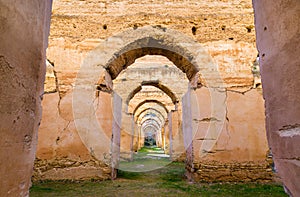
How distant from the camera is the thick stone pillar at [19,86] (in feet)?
4.27

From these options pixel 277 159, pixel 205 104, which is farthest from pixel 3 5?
pixel 205 104

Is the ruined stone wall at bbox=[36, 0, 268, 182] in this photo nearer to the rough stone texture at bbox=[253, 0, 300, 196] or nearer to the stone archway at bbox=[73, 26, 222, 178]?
the stone archway at bbox=[73, 26, 222, 178]

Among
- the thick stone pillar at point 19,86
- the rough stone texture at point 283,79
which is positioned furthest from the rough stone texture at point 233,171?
the thick stone pillar at point 19,86

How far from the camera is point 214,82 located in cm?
456

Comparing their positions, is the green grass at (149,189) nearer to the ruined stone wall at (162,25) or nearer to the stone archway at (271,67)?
the ruined stone wall at (162,25)

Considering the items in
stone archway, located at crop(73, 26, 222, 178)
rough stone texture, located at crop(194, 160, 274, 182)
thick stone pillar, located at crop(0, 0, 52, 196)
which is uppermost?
stone archway, located at crop(73, 26, 222, 178)

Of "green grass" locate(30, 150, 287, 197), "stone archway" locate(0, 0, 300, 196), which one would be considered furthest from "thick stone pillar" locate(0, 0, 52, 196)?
"green grass" locate(30, 150, 287, 197)

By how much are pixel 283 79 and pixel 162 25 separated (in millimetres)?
3714

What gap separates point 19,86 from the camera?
1.46 m

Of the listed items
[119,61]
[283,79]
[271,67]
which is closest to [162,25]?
[119,61]

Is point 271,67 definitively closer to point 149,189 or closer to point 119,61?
point 149,189

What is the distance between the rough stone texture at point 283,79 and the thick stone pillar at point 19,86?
1.69 metres

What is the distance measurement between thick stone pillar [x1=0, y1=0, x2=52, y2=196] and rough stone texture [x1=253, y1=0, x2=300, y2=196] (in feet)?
5.56

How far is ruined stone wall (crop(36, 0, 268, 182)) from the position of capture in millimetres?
4309
